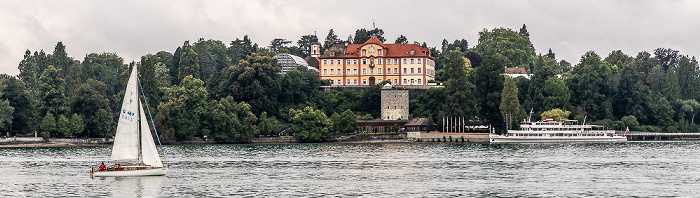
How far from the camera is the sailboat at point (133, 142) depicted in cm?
6347

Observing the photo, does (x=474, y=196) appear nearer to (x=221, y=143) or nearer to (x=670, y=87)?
(x=221, y=143)

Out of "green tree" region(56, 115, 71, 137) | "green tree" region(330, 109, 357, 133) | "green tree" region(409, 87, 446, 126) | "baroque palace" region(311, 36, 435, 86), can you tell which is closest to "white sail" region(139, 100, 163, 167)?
"green tree" region(56, 115, 71, 137)

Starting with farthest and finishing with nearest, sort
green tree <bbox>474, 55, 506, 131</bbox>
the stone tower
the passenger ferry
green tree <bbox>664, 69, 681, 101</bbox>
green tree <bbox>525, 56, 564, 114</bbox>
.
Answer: green tree <bbox>664, 69, 681, 101</bbox>
green tree <bbox>525, 56, 564, 114</bbox>
the stone tower
green tree <bbox>474, 55, 506, 131</bbox>
the passenger ferry

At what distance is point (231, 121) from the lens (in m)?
132

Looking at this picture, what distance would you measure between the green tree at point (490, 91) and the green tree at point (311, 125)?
26.0 metres

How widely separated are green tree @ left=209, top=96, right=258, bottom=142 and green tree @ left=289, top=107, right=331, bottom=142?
6548 mm

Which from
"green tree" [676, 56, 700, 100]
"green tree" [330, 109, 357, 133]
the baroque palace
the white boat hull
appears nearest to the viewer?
the white boat hull

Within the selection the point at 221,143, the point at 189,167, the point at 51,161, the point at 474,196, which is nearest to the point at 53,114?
the point at 221,143

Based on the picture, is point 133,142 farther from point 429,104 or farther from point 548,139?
point 429,104

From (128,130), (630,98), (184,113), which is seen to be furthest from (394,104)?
(128,130)

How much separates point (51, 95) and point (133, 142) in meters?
76.8

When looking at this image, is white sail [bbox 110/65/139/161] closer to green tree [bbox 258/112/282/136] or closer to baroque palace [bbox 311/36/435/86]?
green tree [bbox 258/112/282/136]

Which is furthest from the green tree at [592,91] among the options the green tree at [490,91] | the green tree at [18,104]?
the green tree at [18,104]

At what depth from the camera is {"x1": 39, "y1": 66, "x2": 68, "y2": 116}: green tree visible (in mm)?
134250
